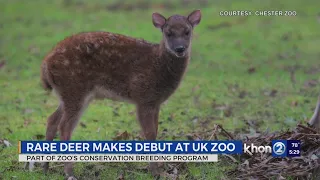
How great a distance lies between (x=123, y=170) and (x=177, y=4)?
12011 millimetres

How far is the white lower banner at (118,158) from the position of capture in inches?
284

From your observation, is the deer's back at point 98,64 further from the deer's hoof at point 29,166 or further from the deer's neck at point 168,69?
the deer's hoof at point 29,166

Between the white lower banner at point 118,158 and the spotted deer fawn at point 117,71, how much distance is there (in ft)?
0.37

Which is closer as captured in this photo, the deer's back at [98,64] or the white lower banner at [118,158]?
the white lower banner at [118,158]

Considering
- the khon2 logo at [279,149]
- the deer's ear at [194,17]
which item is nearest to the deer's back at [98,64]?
the deer's ear at [194,17]

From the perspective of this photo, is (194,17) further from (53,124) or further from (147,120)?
(53,124)

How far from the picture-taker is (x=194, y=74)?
42.2 ft

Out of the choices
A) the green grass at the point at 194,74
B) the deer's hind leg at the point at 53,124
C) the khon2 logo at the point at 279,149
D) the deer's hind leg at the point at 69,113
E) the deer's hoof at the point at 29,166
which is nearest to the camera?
the khon2 logo at the point at 279,149

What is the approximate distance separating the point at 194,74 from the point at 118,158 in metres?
5.70

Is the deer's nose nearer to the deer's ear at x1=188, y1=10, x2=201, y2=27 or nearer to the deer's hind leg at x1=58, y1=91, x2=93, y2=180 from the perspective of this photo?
the deer's ear at x1=188, y1=10, x2=201, y2=27

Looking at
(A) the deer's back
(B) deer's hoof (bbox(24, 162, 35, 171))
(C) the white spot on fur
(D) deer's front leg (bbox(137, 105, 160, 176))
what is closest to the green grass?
(B) deer's hoof (bbox(24, 162, 35, 171))

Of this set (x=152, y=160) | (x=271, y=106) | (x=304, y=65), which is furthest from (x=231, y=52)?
(x=152, y=160)

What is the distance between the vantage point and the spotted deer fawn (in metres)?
7.40

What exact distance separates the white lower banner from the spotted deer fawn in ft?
0.37
